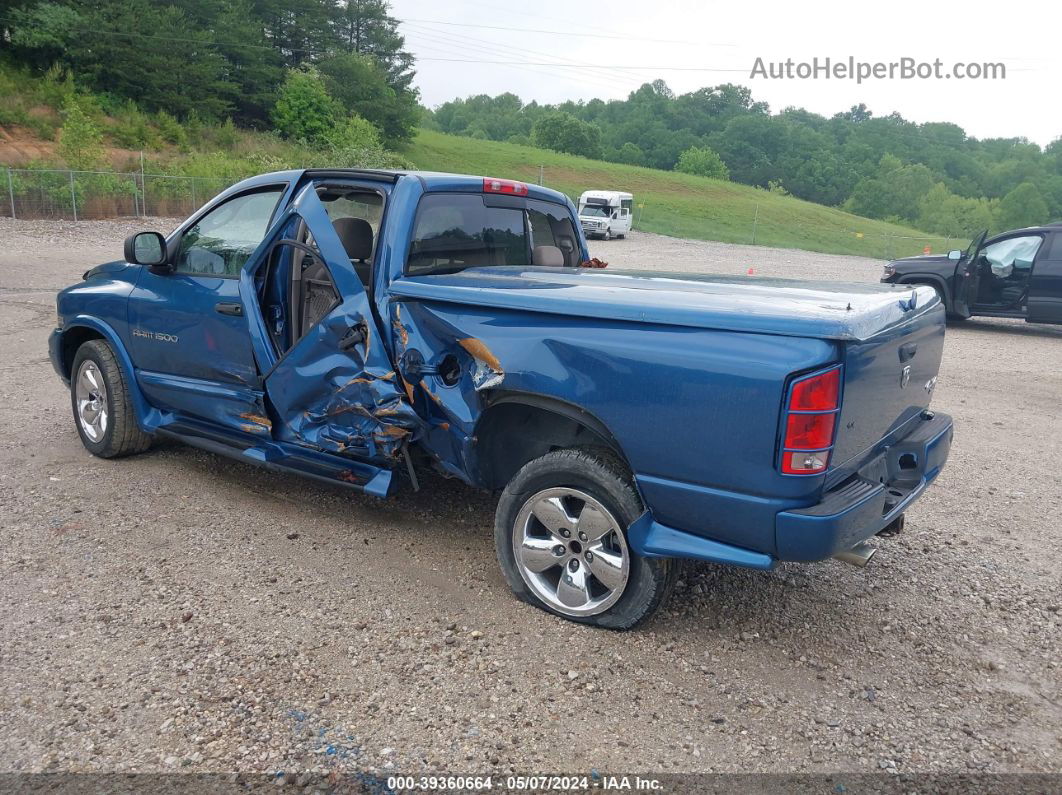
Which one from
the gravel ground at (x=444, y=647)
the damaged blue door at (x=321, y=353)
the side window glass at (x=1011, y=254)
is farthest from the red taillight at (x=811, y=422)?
the side window glass at (x=1011, y=254)

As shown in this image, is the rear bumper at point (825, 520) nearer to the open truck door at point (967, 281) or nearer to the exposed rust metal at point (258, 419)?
the exposed rust metal at point (258, 419)

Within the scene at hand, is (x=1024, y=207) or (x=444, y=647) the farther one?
(x=1024, y=207)

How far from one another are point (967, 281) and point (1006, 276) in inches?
21.9

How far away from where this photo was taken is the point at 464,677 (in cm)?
323

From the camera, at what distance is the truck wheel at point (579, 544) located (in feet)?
11.2

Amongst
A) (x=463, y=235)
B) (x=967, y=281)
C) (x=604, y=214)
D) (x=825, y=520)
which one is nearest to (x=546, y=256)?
(x=463, y=235)

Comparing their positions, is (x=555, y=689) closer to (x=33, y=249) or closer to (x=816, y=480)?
(x=816, y=480)

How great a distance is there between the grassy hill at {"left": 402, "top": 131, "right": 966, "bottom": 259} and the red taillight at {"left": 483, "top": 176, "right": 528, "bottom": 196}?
40616 mm

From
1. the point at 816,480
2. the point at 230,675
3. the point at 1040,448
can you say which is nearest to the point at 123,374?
the point at 230,675

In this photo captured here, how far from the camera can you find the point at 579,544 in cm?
356

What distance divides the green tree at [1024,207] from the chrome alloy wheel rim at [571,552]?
68666 millimetres

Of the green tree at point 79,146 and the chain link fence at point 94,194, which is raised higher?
the green tree at point 79,146

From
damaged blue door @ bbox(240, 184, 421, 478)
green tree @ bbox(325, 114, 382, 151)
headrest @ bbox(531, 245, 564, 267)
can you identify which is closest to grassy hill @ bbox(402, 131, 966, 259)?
green tree @ bbox(325, 114, 382, 151)

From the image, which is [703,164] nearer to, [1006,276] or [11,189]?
[11,189]
